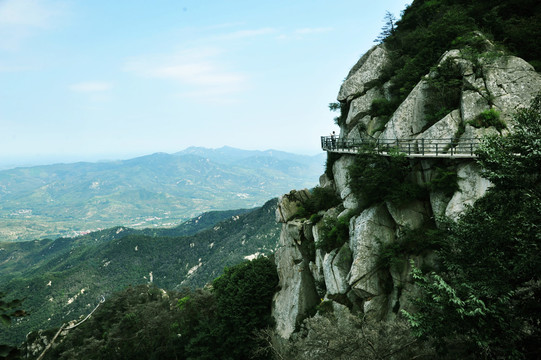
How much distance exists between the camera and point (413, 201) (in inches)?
892

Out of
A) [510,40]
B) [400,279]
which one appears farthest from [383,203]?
[510,40]

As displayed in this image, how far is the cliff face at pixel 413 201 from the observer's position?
20.2m

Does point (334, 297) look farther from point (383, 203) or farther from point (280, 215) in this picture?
point (280, 215)

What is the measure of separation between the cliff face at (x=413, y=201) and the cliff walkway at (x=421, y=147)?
57cm

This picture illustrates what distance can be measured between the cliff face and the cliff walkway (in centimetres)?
57

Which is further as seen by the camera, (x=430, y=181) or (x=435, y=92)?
(x=435, y=92)

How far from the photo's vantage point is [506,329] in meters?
10.4

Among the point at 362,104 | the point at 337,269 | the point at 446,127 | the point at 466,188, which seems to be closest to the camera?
the point at 466,188

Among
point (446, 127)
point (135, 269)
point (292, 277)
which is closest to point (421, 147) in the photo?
point (446, 127)

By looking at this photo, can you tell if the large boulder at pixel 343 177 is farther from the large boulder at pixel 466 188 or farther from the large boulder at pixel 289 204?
the large boulder at pixel 466 188

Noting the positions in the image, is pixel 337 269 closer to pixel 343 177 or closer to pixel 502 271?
pixel 343 177

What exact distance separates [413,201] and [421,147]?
15.7ft

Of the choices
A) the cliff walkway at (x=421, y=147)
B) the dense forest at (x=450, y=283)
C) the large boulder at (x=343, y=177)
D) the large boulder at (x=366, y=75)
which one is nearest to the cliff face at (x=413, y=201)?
the large boulder at (x=343, y=177)

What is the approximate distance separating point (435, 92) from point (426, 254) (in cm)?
1410
